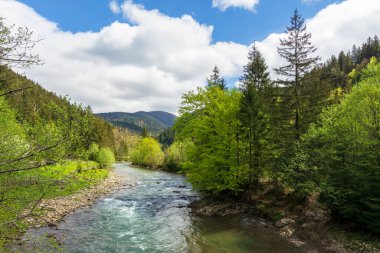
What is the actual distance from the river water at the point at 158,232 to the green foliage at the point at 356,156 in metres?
5.01

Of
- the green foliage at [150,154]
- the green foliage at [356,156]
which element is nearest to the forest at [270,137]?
→ the green foliage at [356,156]

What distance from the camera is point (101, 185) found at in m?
48.6

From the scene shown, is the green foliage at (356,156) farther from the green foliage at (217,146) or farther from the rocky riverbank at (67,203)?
the rocky riverbank at (67,203)

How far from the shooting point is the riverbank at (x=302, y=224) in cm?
1842

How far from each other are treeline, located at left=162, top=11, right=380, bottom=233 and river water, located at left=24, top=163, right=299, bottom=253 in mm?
5033

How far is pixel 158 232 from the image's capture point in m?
23.9

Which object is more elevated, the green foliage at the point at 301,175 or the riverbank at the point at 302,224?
the green foliage at the point at 301,175

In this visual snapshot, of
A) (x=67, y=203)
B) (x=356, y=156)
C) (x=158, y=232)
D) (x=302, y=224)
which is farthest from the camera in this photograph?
(x=67, y=203)

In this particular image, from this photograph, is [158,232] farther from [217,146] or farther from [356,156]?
[356,156]

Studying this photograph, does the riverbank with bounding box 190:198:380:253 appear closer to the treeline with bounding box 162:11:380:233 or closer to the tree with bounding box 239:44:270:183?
the treeline with bounding box 162:11:380:233

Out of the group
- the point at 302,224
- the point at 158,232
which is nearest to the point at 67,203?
the point at 158,232

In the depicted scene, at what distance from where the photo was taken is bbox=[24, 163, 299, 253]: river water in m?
20.0

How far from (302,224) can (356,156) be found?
23.0 feet

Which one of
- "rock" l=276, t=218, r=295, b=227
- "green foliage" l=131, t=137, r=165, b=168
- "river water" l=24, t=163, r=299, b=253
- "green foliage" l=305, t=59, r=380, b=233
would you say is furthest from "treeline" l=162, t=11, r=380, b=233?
"green foliage" l=131, t=137, r=165, b=168
